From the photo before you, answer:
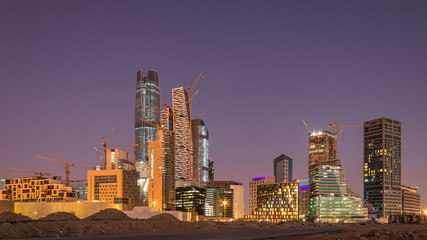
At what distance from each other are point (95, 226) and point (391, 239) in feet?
142

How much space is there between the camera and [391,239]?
5050 centimetres

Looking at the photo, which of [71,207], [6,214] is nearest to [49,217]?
[6,214]

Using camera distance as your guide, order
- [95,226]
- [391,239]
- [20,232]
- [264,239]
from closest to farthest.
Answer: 1. [391,239]
2. [264,239]
3. [20,232]
4. [95,226]

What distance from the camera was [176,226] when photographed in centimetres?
8194

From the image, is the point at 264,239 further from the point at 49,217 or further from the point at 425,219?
the point at 425,219

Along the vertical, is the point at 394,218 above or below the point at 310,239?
below

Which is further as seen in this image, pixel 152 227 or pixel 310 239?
pixel 152 227

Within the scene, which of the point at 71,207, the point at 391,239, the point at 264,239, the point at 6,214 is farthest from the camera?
the point at 71,207

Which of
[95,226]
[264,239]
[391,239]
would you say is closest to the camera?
[391,239]

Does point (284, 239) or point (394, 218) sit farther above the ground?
point (284, 239)

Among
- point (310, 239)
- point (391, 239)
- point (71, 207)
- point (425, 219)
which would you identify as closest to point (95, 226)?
point (310, 239)

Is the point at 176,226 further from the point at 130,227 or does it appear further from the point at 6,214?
the point at 6,214

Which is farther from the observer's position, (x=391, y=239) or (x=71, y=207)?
(x=71, y=207)

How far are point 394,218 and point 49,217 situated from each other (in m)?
98.0
